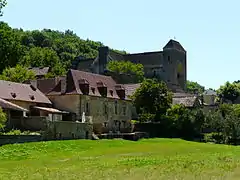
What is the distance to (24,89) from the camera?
207 feet

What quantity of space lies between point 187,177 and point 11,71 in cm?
6715

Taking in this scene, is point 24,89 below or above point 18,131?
above

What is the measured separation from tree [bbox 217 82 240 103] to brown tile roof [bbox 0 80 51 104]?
3389 inches

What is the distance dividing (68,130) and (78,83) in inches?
515

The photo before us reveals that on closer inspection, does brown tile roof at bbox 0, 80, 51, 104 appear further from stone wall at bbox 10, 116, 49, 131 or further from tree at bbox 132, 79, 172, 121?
tree at bbox 132, 79, 172, 121

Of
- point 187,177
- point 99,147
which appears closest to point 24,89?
point 99,147

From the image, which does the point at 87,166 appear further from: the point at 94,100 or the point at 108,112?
the point at 108,112

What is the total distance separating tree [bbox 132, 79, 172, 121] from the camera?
3041 inches

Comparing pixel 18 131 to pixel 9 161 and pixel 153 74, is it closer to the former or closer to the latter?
pixel 9 161

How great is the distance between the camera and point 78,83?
2640 inches

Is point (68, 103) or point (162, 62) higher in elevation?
point (162, 62)

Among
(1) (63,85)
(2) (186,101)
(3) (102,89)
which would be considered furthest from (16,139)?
(2) (186,101)

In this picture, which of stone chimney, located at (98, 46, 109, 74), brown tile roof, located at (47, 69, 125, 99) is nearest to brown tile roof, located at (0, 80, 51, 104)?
brown tile roof, located at (47, 69, 125, 99)

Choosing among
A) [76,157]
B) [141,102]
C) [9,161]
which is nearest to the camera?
[9,161]
